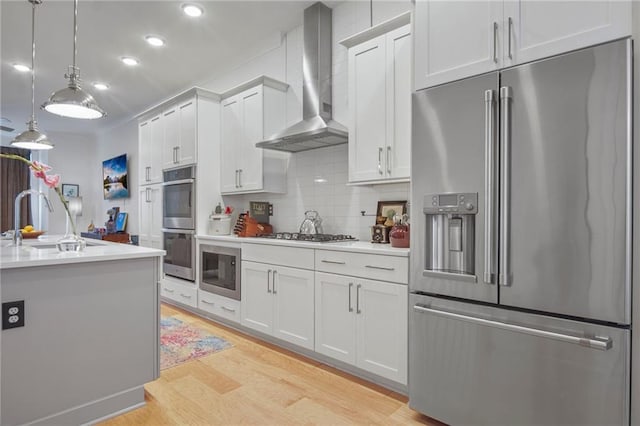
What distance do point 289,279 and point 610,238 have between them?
2.09m

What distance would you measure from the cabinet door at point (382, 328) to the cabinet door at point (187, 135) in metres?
2.67

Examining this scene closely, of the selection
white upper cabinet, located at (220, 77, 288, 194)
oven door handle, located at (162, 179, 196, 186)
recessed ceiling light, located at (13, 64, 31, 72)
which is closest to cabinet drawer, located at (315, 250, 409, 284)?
white upper cabinet, located at (220, 77, 288, 194)

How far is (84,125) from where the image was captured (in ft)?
24.1

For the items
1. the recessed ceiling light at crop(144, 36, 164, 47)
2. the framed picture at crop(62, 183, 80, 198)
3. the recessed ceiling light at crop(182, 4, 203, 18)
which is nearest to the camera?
the recessed ceiling light at crop(182, 4, 203, 18)

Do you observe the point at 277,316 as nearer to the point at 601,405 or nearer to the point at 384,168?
the point at 384,168

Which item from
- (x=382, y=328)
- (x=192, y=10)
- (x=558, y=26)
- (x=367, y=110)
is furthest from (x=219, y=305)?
(x=558, y=26)

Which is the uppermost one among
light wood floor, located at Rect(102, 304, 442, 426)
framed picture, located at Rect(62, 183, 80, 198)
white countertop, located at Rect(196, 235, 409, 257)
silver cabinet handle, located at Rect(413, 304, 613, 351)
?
framed picture, located at Rect(62, 183, 80, 198)

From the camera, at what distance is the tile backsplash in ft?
10.2

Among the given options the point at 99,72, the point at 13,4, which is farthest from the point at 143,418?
the point at 99,72

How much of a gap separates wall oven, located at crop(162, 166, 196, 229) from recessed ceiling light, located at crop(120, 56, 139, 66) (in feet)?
4.55

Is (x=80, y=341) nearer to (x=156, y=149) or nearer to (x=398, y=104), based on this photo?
(x=398, y=104)

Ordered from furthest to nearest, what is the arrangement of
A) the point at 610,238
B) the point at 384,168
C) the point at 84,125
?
the point at 84,125
the point at 384,168
the point at 610,238

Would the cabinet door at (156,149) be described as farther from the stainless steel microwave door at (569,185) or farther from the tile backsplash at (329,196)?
the stainless steel microwave door at (569,185)

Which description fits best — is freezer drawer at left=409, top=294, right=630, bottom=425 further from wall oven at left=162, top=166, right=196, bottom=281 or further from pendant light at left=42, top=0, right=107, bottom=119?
wall oven at left=162, top=166, right=196, bottom=281
